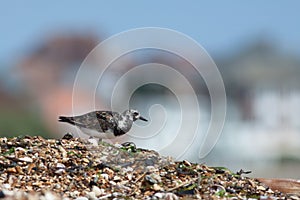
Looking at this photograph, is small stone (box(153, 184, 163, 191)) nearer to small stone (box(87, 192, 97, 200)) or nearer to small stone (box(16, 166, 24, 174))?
small stone (box(87, 192, 97, 200))

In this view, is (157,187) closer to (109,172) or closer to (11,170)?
(109,172)

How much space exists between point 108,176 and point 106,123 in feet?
4.09

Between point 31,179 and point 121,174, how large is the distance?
0.56m

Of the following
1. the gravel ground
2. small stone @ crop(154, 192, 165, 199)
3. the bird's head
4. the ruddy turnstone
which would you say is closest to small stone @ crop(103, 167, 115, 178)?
the gravel ground

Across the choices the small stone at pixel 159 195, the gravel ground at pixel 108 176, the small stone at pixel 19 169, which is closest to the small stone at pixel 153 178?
the gravel ground at pixel 108 176

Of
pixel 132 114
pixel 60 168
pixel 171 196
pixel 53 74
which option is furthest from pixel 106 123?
pixel 53 74

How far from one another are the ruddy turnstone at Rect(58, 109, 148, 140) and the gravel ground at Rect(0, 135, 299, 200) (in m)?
0.51

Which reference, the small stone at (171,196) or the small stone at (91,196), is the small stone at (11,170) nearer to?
the small stone at (91,196)

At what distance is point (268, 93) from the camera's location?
83.5 ft

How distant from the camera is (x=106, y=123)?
23.6 ft

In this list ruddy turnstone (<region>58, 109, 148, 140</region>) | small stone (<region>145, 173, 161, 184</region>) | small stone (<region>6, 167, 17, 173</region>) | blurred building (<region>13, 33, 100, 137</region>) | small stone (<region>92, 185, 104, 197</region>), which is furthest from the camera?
blurred building (<region>13, 33, 100, 137</region>)

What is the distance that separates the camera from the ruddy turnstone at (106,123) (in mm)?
7117

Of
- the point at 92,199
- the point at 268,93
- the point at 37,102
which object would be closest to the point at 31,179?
the point at 92,199

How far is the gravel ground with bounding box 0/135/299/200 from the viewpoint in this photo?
5.73 m
